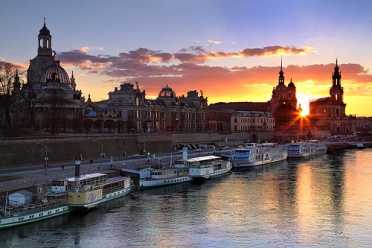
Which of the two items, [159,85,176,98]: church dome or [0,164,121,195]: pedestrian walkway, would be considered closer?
[0,164,121,195]: pedestrian walkway

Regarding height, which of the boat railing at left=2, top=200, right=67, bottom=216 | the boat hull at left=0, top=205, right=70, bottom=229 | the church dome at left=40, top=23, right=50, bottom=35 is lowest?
the boat hull at left=0, top=205, right=70, bottom=229

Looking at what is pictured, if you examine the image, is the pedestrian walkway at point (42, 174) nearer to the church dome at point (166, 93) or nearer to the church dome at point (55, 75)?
the church dome at point (55, 75)

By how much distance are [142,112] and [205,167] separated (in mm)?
55747

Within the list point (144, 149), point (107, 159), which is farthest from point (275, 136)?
point (107, 159)

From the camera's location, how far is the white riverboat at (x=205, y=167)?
63.1m

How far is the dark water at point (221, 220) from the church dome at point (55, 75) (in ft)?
189

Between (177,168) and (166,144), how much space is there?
30842 mm

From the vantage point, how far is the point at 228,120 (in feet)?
503

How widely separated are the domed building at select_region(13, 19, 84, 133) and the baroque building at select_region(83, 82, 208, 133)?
4593 millimetres

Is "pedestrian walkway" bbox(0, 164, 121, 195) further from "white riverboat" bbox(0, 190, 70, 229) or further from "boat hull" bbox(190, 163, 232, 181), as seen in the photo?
"boat hull" bbox(190, 163, 232, 181)

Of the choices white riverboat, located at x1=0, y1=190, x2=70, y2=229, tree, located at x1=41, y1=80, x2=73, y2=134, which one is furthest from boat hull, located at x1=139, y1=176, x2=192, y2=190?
tree, located at x1=41, y1=80, x2=73, y2=134

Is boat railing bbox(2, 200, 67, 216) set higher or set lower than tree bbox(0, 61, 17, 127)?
lower

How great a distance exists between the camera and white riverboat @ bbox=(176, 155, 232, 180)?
63.1 meters

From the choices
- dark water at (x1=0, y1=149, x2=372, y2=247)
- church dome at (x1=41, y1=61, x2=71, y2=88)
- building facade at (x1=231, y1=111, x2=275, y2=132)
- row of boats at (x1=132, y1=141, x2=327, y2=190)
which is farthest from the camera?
building facade at (x1=231, y1=111, x2=275, y2=132)
